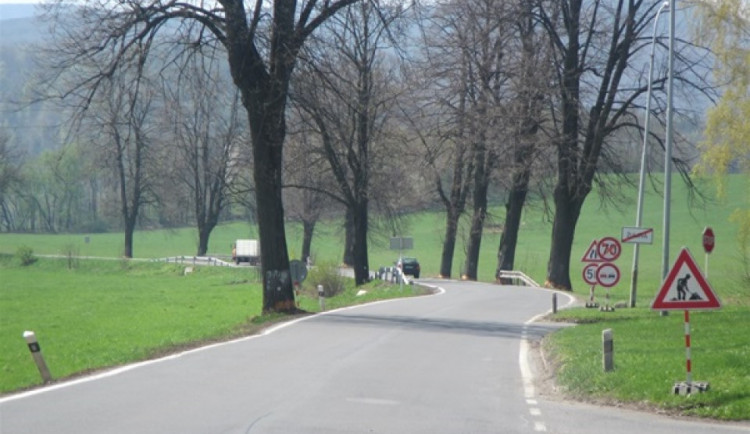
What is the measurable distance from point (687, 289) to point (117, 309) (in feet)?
94.4

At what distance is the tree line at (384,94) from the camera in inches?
941

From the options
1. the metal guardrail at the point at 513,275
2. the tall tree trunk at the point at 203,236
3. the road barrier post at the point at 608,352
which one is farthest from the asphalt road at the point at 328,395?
the tall tree trunk at the point at 203,236

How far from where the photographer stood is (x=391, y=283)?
148 ft

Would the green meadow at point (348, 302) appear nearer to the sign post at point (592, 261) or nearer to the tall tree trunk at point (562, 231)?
the sign post at point (592, 261)

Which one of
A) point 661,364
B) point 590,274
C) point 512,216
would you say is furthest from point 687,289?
point 512,216

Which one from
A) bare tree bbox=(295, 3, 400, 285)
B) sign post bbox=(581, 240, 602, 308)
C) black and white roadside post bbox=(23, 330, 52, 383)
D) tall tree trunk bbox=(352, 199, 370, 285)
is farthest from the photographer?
tall tree trunk bbox=(352, 199, 370, 285)

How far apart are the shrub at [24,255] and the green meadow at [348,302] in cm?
72

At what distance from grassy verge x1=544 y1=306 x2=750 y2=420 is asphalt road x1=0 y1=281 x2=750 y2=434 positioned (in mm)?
435

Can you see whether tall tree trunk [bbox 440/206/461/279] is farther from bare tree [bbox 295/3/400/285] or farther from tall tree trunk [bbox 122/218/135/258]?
tall tree trunk [bbox 122/218/135/258]

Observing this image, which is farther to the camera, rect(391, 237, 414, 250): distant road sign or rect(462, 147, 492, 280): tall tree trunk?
rect(462, 147, 492, 280): tall tree trunk

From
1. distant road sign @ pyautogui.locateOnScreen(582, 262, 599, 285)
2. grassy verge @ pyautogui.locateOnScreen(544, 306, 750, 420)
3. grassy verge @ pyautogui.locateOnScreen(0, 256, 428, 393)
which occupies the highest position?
distant road sign @ pyautogui.locateOnScreen(582, 262, 599, 285)

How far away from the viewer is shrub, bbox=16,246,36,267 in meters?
76.7

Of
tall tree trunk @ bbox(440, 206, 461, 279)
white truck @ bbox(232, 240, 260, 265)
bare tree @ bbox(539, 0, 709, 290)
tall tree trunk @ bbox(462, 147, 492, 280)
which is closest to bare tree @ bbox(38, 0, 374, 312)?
bare tree @ bbox(539, 0, 709, 290)

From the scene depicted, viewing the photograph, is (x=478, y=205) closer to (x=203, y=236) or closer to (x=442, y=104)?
(x=442, y=104)
